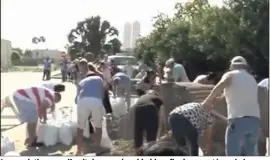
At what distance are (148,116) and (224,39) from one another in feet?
20.7

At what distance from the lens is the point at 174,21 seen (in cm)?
1708

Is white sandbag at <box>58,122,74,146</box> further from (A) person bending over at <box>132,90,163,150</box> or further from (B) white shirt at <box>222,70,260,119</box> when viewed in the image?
(B) white shirt at <box>222,70,260,119</box>

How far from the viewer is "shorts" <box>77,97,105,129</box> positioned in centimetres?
608

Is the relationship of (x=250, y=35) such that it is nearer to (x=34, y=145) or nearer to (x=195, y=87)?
(x=195, y=87)

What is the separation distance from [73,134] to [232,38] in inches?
210

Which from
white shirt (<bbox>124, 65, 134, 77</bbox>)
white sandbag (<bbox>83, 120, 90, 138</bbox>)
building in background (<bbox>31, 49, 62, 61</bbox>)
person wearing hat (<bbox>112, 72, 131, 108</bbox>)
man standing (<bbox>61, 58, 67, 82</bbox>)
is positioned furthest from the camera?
man standing (<bbox>61, 58, 67, 82</bbox>)

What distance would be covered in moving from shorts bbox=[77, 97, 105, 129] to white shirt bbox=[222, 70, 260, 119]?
6.36 feet

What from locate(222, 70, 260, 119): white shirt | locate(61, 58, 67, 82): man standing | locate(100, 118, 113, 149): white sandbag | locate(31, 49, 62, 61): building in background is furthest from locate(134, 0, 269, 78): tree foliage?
locate(222, 70, 260, 119): white shirt

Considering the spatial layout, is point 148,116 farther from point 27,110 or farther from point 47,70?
point 47,70

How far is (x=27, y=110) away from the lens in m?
6.40

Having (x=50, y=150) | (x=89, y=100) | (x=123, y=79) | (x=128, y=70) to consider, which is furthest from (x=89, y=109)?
(x=128, y=70)

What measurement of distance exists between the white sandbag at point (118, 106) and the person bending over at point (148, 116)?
2.15 metres

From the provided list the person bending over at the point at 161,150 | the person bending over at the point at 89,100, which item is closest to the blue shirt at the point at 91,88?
the person bending over at the point at 89,100

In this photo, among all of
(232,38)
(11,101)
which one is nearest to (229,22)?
(232,38)
